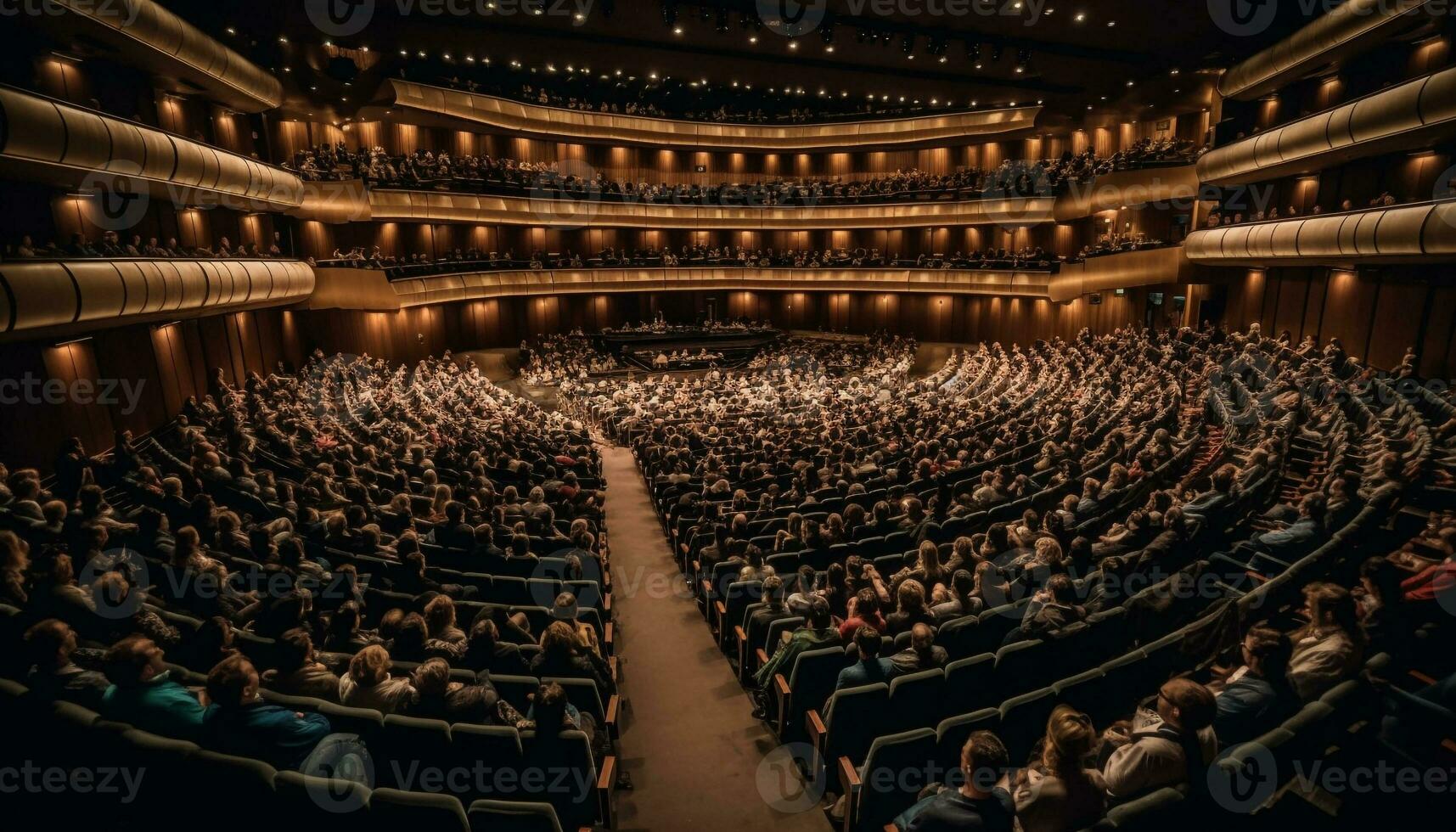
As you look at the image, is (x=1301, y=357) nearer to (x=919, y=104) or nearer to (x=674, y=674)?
(x=674, y=674)

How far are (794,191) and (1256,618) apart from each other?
79.8 feet

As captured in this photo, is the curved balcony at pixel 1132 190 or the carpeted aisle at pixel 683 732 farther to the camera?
the curved balcony at pixel 1132 190

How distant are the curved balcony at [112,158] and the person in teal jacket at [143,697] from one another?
739cm

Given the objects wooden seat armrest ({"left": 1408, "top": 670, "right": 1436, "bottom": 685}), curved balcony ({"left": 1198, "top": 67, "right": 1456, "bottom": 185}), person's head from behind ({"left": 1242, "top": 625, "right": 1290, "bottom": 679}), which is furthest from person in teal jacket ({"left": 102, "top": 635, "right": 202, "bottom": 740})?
curved balcony ({"left": 1198, "top": 67, "right": 1456, "bottom": 185})

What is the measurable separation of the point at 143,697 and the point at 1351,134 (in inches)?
633

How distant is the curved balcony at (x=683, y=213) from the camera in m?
20.2

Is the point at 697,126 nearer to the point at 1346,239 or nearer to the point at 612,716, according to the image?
the point at 1346,239

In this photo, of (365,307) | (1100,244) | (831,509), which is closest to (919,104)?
(1100,244)

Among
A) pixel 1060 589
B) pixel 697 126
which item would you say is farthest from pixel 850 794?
pixel 697 126

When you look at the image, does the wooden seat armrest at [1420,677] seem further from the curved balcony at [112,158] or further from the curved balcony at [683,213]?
the curved balcony at [683,213]

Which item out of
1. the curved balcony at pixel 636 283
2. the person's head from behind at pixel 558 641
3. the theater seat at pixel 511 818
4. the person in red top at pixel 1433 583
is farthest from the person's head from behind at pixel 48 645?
the curved balcony at pixel 636 283

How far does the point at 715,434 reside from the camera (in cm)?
1177

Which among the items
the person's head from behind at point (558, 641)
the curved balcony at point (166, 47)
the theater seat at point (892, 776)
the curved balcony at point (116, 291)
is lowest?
the theater seat at point (892, 776)

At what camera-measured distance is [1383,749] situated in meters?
2.94
